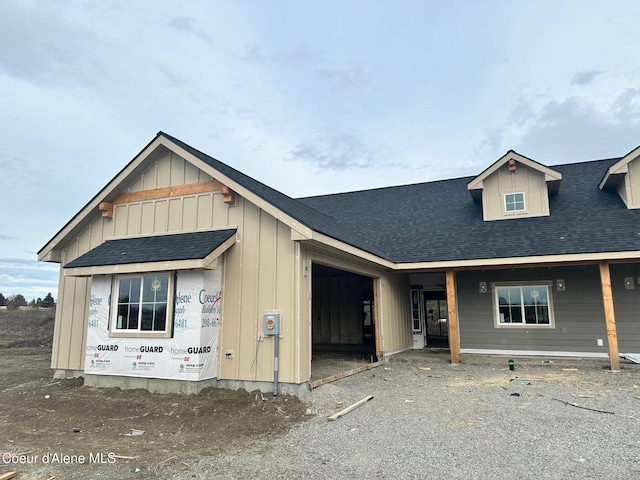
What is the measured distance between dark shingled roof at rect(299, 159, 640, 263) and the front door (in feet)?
9.06

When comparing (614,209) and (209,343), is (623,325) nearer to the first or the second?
(614,209)

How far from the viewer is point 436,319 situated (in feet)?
47.2

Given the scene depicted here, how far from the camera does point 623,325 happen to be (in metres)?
10.8

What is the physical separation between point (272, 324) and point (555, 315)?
8.95 meters

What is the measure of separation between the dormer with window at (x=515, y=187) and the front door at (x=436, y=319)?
11.2 ft

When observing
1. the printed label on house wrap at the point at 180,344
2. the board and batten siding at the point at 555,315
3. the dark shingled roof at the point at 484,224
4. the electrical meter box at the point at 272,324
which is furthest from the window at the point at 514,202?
the printed label on house wrap at the point at 180,344

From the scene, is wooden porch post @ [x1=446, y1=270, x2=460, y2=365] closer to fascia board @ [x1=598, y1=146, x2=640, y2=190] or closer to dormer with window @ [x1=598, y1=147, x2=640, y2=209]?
dormer with window @ [x1=598, y1=147, x2=640, y2=209]

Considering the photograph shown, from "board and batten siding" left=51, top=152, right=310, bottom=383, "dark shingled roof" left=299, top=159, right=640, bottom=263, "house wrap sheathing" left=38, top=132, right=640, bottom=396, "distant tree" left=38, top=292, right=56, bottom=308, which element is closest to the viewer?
"board and batten siding" left=51, top=152, right=310, bottom=383

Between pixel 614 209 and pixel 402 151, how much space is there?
12.7 m

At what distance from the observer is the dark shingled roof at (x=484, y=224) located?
10289mm

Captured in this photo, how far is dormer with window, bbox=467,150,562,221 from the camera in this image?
12.1 meters

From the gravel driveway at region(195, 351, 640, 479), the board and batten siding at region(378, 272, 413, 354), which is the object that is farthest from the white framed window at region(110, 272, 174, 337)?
the board and batten siding at region(378, 272, 413, 354)

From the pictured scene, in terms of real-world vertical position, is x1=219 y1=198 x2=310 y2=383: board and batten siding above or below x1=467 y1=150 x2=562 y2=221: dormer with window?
below

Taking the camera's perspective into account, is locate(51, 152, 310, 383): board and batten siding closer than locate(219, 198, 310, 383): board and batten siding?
No
